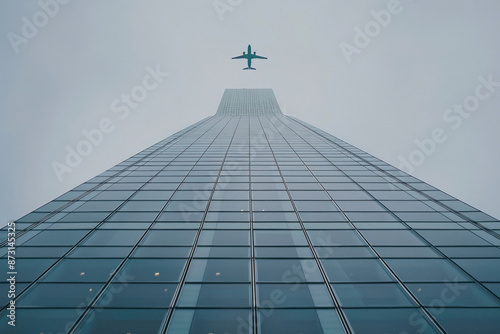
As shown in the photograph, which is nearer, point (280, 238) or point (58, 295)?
point (58, 295)

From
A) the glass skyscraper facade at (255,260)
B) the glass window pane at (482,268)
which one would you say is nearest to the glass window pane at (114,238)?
the glass skyscraper facade at (255,260)

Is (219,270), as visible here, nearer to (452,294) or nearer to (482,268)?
(452,294)

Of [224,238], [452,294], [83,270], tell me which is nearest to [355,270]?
[452,294]

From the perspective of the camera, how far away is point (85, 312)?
8.98 m

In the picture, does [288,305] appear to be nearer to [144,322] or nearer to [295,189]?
[144,322]

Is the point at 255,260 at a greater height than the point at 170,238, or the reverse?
the point at 170,238

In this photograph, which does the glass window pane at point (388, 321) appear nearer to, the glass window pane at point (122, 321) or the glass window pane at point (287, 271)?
the glass window pane at point (287, 271)

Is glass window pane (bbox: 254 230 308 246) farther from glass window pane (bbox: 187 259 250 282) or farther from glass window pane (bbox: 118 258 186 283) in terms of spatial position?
glass window pane (bbox: 118 258 186 283)

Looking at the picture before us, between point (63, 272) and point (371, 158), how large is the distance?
24.5 meters

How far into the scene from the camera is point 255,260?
1159cm

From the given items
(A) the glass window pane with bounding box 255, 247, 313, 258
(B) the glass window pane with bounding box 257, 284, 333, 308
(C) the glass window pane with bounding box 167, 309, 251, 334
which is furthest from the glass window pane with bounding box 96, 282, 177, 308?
(A) the glass window pane with bounding box 255, 247, 313, 258

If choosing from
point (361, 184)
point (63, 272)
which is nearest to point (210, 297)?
point (63, 272)

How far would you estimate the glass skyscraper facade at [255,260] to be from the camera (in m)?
8.85

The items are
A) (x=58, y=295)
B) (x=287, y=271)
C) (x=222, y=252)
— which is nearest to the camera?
(x=58, y=295)
